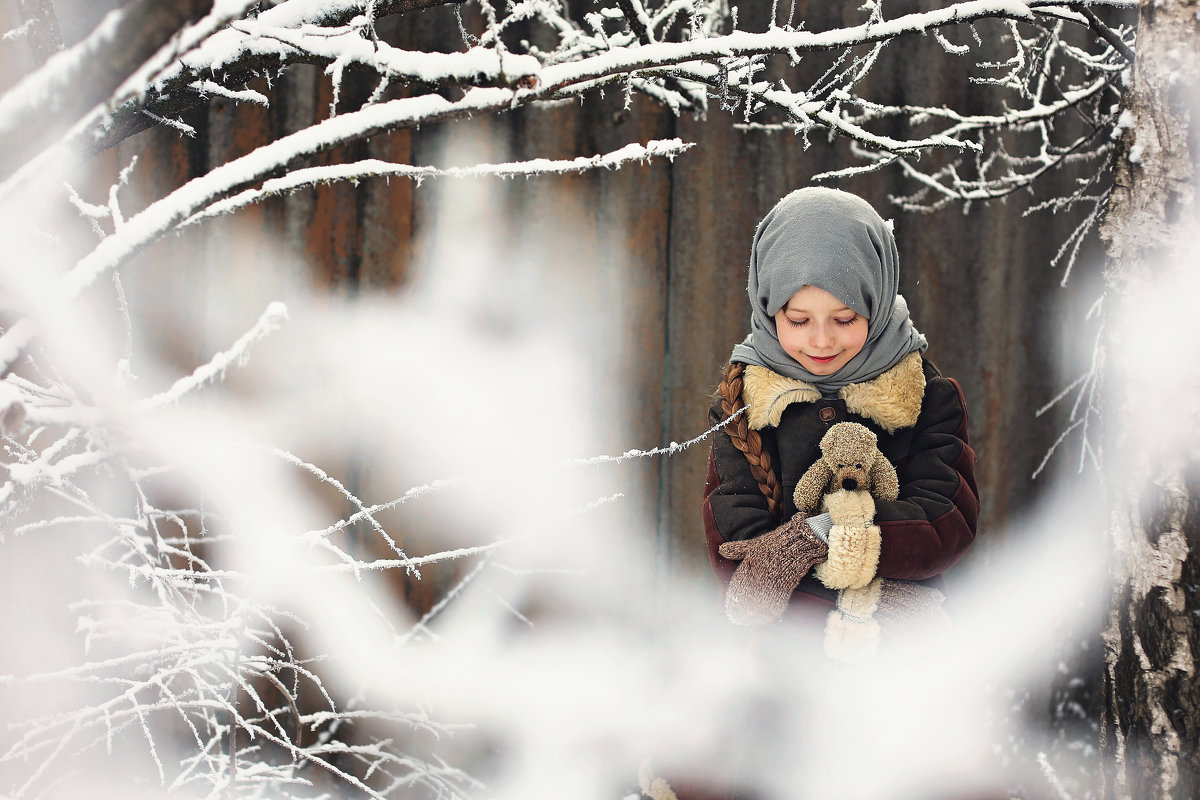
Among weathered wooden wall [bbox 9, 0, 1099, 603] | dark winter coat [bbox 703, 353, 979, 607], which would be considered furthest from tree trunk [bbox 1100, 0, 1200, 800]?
weathered wooden wall [bbox 9, 0, 1099, 603]

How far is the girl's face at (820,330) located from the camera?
143cm

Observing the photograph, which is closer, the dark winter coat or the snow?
the dark winter coat

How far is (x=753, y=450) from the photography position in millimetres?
1519

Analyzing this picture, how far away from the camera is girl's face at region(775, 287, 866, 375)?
1.43 meters

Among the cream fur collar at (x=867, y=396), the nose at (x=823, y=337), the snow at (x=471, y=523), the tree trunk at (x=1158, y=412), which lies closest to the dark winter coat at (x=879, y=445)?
the cream fur collar at (x=867, y=396)

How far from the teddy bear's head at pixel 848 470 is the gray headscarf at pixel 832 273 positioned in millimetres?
125

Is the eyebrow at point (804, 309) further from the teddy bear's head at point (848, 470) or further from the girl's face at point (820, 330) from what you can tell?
the teddy bear's head at point (848, 470)

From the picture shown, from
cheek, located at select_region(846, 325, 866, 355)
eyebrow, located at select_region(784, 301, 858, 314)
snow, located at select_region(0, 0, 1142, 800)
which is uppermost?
eyebrow, located at select_region(784, 301, 858, 314)

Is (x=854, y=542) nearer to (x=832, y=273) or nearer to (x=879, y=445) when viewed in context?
(x=879, y=445)

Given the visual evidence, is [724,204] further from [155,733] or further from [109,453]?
[155,733]

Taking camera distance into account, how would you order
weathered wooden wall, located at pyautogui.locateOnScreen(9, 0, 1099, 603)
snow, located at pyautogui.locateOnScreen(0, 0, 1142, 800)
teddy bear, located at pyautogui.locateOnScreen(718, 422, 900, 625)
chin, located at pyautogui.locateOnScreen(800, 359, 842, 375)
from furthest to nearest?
weathered wooden wall, located at pyautogui.locateOnScreen(9, 0, 1099, 603) < snow, located at pyautogui.locateOnScreen(0, 0, 1142, 800) < chin, located at pyautogui.locateOnScreen(800, 359, 842, 375) < teddy bear, located at pyautogui.locateOnScreen(718, 422, 900, 625)

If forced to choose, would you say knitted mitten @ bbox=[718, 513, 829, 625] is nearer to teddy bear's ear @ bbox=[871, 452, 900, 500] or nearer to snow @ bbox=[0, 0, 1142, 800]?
teddy bear's ear @ bbox=[871, 452, 900, 500]

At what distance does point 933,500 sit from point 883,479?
0.10 meters

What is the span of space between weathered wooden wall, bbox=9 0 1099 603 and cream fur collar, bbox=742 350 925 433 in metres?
0.87
